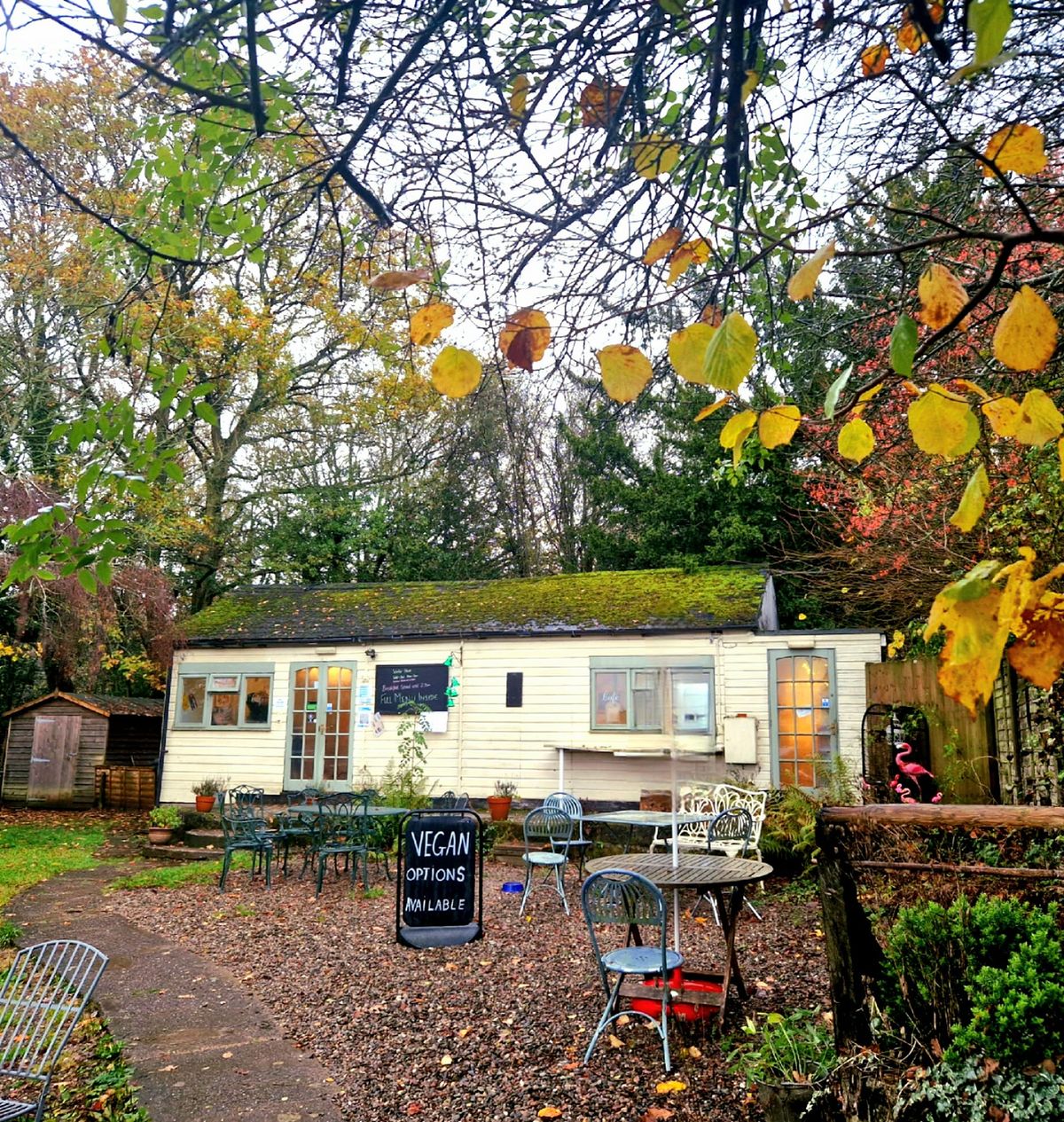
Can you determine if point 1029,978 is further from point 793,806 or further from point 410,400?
point 410,400

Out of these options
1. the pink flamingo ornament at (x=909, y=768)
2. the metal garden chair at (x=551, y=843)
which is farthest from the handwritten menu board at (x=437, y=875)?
the pink flamingo ornament at (x=909, y=768)

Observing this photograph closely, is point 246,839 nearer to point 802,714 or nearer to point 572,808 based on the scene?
point 572,808

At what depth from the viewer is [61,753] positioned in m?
17.9

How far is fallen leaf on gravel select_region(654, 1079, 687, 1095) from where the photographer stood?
13.5 feet

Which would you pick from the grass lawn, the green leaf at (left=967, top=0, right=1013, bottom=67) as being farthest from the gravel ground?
the green leaf at (left=967, top=0, right=1013, bottom=67)

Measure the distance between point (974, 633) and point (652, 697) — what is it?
36.5ft

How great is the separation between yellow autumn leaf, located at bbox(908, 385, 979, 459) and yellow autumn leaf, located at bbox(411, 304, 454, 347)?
99cm

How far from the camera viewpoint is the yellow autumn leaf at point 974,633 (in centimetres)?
111

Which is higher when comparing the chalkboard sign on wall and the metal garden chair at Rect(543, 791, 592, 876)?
the chalkboard sign on wall

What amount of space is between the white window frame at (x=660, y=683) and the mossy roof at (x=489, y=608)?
450mm

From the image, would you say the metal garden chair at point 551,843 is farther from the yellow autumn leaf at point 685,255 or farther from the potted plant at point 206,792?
the yellow autumn leaf at point 685,255

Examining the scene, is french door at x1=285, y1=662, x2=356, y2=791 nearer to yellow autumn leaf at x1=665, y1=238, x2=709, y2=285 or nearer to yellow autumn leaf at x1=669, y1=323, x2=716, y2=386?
yellow autumn leaf at x1=665, y1=238, x2=709, y2=285

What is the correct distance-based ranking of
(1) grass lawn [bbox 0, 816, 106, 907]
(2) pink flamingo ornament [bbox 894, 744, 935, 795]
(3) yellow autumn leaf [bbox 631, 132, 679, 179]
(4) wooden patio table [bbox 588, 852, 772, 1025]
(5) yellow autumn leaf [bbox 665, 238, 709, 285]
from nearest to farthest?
(5) yellow autumn leaf [bbox 665, 238, 709, 285] < (3) yellow autumn leaf [bbox 631, 132, 679, 179] < (4) wooden patio table [bbox 588, 852, 772, 1025] < (2) pink flamingo ornament [bbox 894, 744, 935, 795] < (1) grass lawn [bbox 0, 816, 106, 907]

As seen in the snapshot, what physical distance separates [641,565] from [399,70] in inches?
702
